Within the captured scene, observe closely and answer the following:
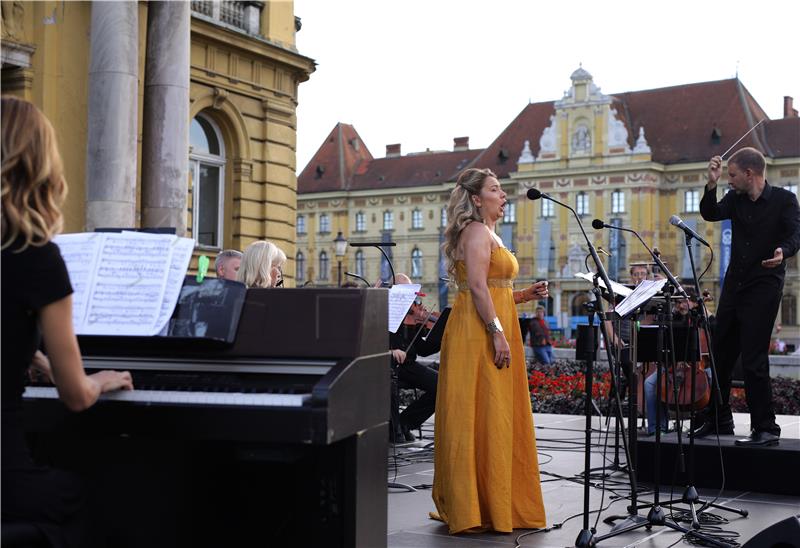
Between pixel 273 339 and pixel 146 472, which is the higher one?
pixel 273 339

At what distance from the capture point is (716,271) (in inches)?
2990

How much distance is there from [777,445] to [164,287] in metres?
5.45

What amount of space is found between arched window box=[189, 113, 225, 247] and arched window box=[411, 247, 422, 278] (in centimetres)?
7106

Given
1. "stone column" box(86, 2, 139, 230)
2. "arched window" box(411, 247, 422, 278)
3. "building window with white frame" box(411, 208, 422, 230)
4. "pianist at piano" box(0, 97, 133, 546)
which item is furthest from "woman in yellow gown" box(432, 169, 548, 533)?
"arched window" box(411, 247, 422, 278)

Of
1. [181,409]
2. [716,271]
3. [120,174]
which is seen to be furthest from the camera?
[716,271]

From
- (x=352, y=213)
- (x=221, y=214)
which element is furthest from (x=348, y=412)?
(x=352, y=213)

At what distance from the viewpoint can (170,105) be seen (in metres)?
17.2

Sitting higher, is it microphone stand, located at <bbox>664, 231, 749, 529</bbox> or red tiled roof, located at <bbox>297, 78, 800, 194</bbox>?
red tiled roof, located at <bbox>297, 78, 800, 194</bbox>

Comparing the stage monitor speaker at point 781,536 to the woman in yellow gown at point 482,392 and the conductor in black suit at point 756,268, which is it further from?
the conductor in black suit at point 756,268

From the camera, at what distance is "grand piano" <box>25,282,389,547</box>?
403 centimetres

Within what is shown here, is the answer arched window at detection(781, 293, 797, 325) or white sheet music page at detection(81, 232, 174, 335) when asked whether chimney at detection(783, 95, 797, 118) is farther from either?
white sheet music page at detection(81, 232, 174, 335)

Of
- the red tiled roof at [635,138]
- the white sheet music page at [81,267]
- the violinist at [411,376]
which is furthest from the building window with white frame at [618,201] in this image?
the white sheet music page at [81,267]

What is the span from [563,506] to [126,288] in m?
4.22

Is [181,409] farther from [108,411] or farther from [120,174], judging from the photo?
[120,174]
